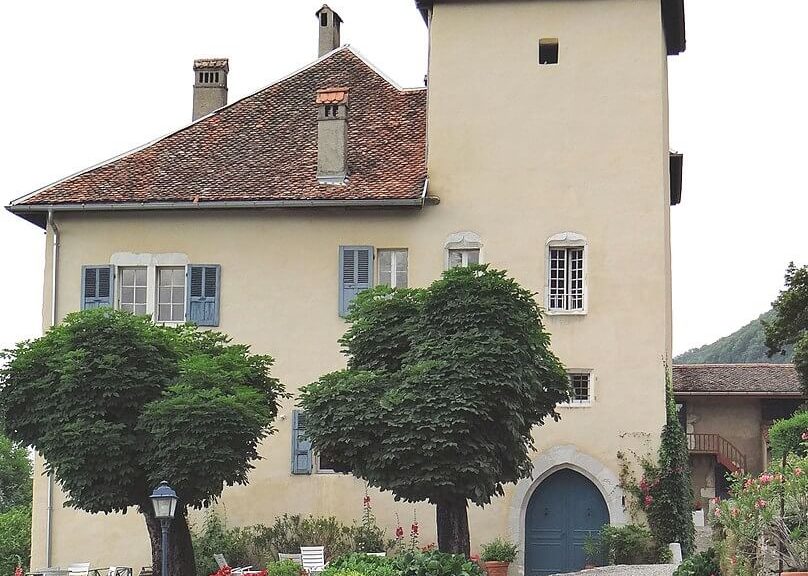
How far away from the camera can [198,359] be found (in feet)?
80.9

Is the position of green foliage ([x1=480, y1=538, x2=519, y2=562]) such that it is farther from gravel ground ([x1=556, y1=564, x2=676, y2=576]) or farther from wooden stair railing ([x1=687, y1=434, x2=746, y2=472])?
wooden stair railing ([x1=687, y1=434, x2=746, y2=472])

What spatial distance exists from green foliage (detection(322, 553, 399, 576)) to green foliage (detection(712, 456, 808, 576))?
4.54 m

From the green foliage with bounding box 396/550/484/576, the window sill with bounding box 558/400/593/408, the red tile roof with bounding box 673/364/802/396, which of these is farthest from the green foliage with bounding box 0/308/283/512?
the red tile roof with bounding box 673/364/802/396

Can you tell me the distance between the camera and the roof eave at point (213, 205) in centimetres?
2900

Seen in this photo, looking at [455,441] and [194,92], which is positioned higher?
[194,92]

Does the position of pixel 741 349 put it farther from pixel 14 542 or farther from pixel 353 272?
pixel 353 272

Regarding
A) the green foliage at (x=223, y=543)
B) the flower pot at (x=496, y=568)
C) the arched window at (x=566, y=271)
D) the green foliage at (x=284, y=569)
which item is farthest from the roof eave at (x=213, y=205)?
the green foliage at (x=284, y=569)

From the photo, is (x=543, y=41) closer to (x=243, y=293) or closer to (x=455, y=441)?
(x=243, y=293)

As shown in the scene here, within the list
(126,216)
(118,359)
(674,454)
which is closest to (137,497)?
(118,359)

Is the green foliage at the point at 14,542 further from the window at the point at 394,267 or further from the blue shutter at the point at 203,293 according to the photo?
the window at the point at 394,267

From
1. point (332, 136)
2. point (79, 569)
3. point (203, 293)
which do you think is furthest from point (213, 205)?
point (79, 569)

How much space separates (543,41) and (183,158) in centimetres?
778

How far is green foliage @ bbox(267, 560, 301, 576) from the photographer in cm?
2419

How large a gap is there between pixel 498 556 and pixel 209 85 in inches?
494
